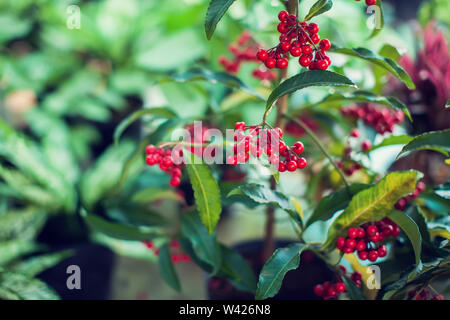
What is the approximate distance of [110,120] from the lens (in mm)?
1635

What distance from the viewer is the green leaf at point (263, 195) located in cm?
58

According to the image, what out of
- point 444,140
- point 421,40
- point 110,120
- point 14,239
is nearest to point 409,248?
point 444,140

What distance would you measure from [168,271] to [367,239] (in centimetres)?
36

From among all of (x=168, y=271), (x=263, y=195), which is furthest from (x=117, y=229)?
(x=263, y=195)

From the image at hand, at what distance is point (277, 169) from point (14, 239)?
871mm

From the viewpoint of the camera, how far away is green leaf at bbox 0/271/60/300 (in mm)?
789

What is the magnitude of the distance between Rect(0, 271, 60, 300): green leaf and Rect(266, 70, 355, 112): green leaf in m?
0.57

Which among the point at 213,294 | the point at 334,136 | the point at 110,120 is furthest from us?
the point at 110,120

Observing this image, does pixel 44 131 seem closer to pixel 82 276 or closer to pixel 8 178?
pixel 8 178

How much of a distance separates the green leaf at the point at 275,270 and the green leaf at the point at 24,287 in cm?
44

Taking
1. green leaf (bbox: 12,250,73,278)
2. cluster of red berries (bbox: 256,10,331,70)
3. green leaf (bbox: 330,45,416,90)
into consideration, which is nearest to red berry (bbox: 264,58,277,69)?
cluster of red berries (bbox: 256,10,331,70)

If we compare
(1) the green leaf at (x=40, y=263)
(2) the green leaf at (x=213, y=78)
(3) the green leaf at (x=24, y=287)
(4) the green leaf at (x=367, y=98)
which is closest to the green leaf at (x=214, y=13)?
(2) the green leaf at (x=213, y=78)

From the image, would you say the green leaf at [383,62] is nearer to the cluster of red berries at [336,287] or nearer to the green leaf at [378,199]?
the green leaf at [378,199]

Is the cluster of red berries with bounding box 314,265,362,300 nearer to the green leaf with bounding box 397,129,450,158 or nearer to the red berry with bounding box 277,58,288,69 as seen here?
the green leaf with bounding box 397,129,450,158
